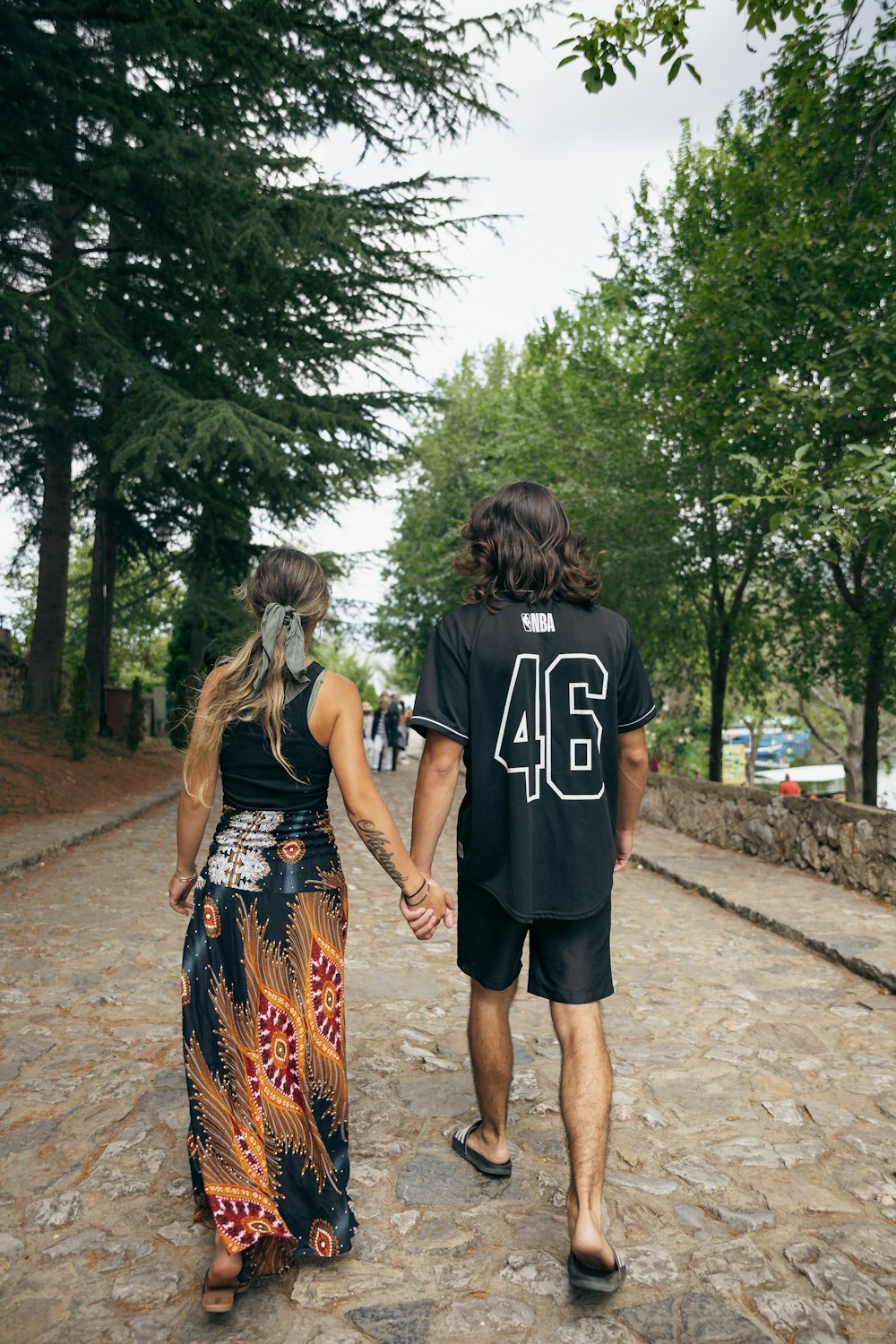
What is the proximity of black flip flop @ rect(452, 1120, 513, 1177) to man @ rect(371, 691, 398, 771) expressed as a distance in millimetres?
21752

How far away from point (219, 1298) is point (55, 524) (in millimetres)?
16560

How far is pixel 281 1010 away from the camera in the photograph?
2.84 m

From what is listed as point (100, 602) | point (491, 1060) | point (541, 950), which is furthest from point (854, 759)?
point (541, 950)

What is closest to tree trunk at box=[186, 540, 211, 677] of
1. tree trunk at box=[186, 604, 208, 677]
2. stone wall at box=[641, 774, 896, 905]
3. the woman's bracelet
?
tree trunk at box=[186, 604, 208, 677]

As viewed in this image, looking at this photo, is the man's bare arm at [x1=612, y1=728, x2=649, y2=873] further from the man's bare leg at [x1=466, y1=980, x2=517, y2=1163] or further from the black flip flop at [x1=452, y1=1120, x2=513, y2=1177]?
the black flip flop at [x1=452, y1=1120, x2=513, y2=1177]

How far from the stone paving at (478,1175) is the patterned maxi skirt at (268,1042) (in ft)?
0.71

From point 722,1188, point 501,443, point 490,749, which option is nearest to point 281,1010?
point 490,749

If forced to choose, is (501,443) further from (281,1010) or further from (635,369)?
(281,1010)

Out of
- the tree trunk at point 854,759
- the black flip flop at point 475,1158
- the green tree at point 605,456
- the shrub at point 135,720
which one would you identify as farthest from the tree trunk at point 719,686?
the black flip flop at point 475,1158

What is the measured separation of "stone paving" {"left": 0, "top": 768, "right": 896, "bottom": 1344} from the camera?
103 inches

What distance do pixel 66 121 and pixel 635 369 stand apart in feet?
37.4

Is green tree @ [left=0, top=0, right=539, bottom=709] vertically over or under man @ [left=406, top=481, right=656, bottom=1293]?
over

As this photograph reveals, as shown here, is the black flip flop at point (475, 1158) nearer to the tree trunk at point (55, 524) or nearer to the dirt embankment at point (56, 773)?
the dirt embankment at point (56, 773)

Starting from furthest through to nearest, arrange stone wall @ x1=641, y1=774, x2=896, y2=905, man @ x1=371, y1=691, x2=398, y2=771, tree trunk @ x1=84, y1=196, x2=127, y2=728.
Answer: man @ x1=371, y1=691, x2=398, y2=771, tree trunk @ x1=84, y1=196, x2=127, y2=728, stone wall @ x1=641, y1=774, x2=896, y2=905
